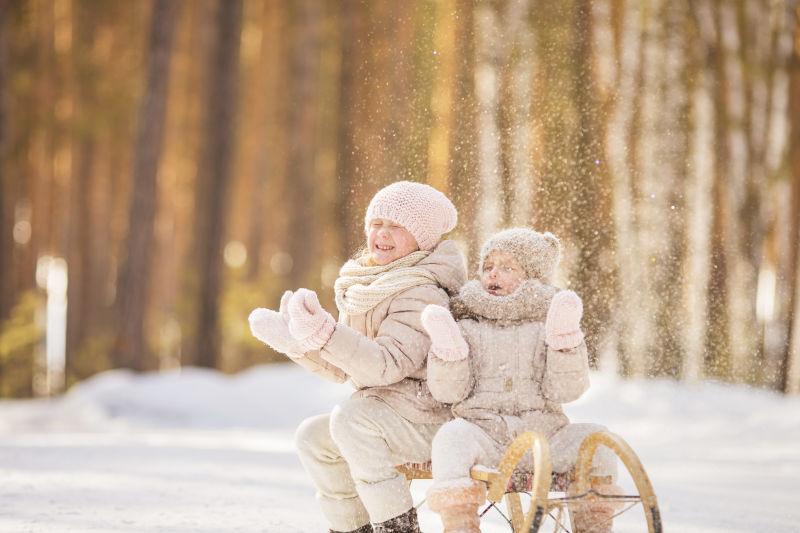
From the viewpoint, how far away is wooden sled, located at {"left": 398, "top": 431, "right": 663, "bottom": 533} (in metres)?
3.16

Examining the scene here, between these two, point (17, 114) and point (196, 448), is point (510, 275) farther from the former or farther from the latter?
point (17, 114)

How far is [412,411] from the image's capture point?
3.78 metres

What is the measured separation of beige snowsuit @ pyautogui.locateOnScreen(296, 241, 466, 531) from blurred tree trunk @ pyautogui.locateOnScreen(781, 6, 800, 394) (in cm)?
872

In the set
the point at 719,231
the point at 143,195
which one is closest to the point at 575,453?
the point at 719,231

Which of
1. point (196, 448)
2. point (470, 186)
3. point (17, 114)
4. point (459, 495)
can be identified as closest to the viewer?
point (459, 495)

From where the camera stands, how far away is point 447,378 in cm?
357

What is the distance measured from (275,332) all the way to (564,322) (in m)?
0.93

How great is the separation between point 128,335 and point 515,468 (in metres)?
10.9

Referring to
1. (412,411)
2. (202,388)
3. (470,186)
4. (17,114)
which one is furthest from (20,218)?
(412,411)

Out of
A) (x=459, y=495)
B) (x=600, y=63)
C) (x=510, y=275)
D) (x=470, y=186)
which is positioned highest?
(x=600, y=63)

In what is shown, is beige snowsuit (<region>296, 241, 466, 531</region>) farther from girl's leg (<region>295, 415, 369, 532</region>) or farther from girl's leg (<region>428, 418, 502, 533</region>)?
girl's leg (<region>428, 418, 502, 533</region>)

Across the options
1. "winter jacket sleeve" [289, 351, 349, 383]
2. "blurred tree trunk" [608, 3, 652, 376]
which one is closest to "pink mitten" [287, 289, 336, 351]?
"winter jacket sleeve" [289, 351, 349, 383]

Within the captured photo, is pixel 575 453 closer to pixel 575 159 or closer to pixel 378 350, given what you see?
pixel 378 350

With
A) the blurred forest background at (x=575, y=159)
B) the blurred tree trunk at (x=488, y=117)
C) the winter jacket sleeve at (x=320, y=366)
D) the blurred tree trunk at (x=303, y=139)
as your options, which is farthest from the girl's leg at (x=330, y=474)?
the blurred tree trunk at (x=303, y=139)
